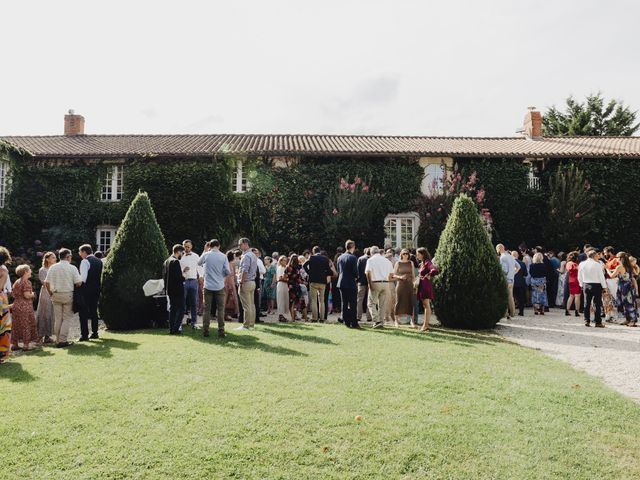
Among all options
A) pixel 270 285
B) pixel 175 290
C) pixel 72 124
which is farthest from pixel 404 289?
pixel 72 124

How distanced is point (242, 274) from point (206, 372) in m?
3.54

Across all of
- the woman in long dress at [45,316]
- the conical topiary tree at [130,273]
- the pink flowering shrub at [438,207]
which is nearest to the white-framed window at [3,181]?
the conical topiary tree at [130,273]

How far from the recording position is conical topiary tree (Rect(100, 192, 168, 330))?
9.99m

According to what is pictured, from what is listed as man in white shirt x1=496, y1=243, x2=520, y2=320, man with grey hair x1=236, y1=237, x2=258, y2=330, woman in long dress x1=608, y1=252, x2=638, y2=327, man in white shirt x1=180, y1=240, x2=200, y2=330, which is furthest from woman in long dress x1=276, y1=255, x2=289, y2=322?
woman in long dress x1=608, y1=252, x2=638, y2=327

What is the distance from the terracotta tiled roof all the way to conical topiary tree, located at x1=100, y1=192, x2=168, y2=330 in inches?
380

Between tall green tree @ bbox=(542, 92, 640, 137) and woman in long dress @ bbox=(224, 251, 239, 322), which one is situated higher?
tall green tree @ bbox=(542, 92, 640, 137)

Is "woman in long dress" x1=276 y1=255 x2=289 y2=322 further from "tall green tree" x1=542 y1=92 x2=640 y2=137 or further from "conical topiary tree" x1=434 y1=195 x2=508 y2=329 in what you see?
"tall green tree" x1=542 y1=92 x2=640 y2=137

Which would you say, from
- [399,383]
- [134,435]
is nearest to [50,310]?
[134,435]

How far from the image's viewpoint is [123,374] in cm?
621

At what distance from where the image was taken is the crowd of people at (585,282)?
11055mm

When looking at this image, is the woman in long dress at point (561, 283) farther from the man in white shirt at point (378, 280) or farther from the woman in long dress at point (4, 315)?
the woman in long dress at point (4, 315)

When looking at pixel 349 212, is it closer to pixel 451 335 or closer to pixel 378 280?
pixel 378 280

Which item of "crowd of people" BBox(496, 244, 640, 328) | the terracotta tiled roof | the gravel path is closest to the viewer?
the gravel path

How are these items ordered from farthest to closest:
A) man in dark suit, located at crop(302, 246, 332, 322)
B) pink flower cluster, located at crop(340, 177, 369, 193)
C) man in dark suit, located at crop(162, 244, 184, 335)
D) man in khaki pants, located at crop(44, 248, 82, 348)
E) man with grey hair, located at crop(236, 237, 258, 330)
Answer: pink flower cluster, located at crop(340, 177, 369, 193) < man in dark suit, located at crop(302, 246, 332, 322) < man with grey hair, located at crop(236, 237, 258, 330) < man in dark suit, located at crop(162, 244, 184, 335) < man in khaki pants, located at crop(44, 248, 82, 348)
